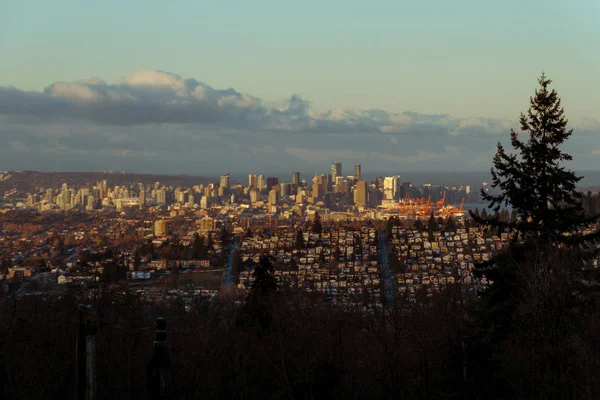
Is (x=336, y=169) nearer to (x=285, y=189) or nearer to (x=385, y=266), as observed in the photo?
(x=285, y=189)

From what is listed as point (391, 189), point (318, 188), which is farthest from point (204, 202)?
point (391, 189)

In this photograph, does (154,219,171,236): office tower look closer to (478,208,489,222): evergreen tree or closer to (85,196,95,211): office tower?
(85,196,95,211): office tower

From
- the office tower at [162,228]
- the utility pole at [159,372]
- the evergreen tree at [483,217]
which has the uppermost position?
the evergreen tree at [483,217]

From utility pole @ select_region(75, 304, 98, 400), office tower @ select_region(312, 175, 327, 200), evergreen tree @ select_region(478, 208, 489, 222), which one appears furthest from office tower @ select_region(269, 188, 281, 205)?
utility pole @ select_region(75, 304, 98, 400)

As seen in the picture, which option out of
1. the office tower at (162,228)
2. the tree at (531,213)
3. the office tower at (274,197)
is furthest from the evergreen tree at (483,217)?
the office tower at (274,197)

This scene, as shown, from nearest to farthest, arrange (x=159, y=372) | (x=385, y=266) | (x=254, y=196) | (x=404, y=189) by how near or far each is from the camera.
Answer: (x=159, y=372) → (x=385, y=266) → (x=404, y=189) → (x=254, y=196)

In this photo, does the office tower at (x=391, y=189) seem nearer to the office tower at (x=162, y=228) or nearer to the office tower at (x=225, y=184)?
the office tower at (x=225, y=184)

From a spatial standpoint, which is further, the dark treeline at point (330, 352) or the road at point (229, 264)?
the road at point (229, 264)
